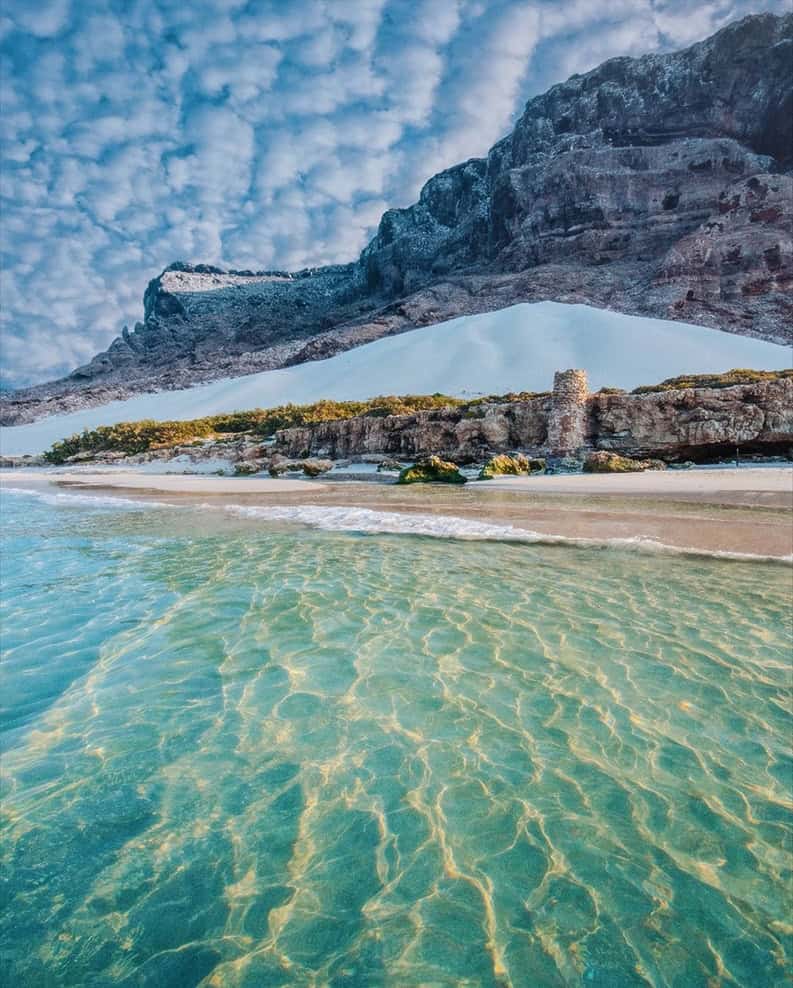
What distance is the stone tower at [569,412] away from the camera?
1738 centimetres

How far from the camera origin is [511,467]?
16672mm

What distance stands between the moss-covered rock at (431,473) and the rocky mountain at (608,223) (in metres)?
34.5

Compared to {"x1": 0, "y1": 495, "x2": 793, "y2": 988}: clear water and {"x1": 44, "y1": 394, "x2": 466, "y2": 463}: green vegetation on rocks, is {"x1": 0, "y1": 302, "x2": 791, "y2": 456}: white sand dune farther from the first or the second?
{"x1": 0, "y1": 495, "x2": 793, "y2": 988}: clear water

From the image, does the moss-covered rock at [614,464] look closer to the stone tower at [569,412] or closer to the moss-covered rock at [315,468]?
the stone tower at [569,412]

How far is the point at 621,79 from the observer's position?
62.1 meters

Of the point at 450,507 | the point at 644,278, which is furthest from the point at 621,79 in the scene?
the point at 450,507

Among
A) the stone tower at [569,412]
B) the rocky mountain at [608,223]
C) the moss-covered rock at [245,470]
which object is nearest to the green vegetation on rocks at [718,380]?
the stone tower at [569,412]

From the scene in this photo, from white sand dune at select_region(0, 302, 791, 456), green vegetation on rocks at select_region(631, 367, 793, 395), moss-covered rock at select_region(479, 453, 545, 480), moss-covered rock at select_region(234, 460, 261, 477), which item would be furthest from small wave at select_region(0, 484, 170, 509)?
white sand dune at select_region(0, 302, 791, 456)

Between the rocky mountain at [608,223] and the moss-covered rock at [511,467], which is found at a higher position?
the rocky mountain at [608,223]

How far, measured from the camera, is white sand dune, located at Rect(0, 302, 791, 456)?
106 ft

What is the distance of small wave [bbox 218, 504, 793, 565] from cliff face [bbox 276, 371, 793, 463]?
403 inches

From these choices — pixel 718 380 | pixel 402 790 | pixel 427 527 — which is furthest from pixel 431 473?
pixel 402 790

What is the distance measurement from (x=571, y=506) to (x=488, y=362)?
28.1 metres

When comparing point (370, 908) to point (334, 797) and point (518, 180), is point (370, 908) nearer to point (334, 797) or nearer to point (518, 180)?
point (334, 797)
